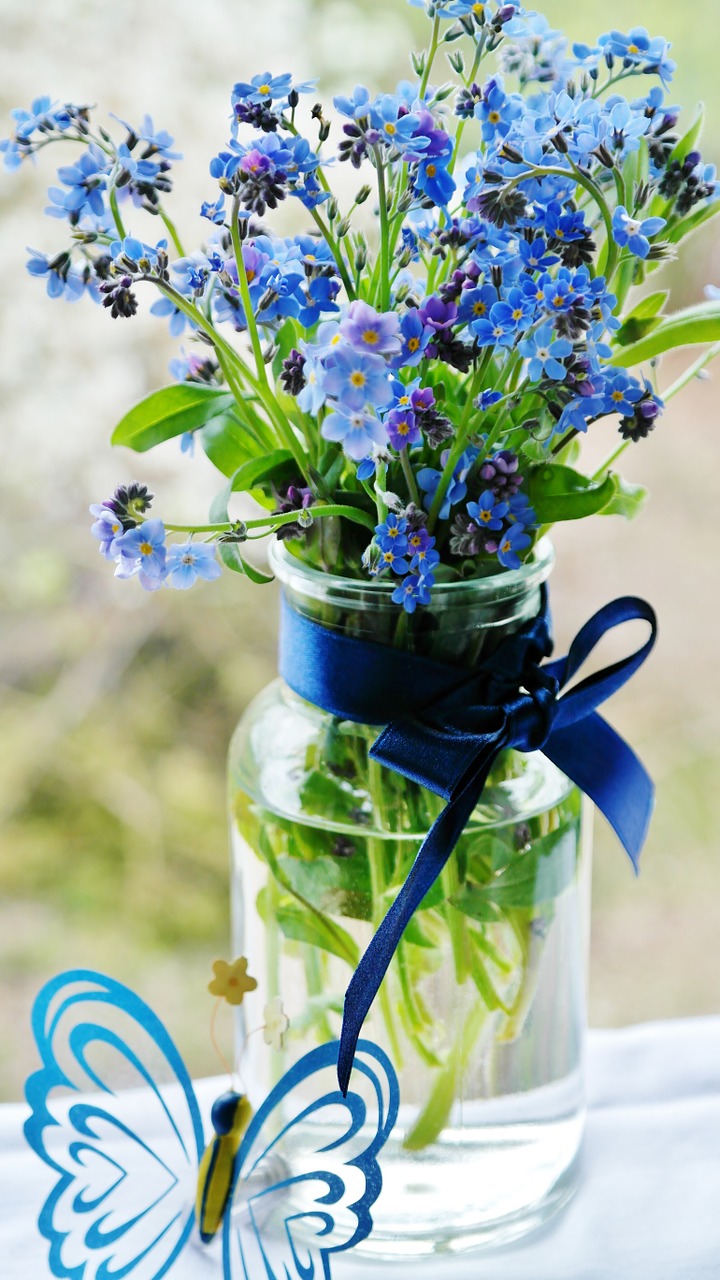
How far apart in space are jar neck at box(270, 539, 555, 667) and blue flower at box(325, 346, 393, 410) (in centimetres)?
14

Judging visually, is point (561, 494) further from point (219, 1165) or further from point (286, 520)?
point (219, 1165)

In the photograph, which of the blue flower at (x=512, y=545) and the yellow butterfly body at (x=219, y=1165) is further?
the yellow butterfly body at (x=219, y=1165)

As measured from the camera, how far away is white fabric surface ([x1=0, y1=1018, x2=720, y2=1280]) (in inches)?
28.2

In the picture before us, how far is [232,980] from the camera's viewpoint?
71 centimetres

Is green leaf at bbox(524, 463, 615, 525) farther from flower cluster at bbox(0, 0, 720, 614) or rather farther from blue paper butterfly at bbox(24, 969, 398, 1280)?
blue paper butterfly at bbox(24, 969, 398, 1280)

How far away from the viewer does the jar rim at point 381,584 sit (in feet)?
2.05

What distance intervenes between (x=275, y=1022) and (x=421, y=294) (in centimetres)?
39

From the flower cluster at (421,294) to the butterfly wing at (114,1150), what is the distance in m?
0.28

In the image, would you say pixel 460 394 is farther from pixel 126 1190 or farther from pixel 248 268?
pixel 126 1190

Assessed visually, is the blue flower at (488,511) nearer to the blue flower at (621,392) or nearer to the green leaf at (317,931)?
the blue flower at (621,392)

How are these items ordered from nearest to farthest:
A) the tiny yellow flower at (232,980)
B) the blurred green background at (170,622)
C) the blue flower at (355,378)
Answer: the blue flower at (355,378), the tiny yellow flower at (232,980), the blurred green background at (170,622)

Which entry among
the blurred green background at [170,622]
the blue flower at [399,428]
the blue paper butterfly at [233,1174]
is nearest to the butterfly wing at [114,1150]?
the blue paper butterfly at [233,1174]

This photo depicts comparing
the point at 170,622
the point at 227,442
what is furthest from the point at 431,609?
the point at 170,622

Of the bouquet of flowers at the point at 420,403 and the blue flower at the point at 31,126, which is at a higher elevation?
the blue flower at the point at 31,126
